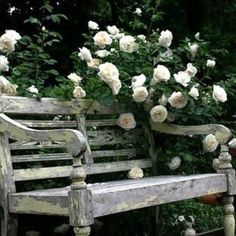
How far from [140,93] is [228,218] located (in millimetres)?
872

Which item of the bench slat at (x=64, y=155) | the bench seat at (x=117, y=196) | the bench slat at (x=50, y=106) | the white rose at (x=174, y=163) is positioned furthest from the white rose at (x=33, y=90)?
the white rose at (x=174, y=163)

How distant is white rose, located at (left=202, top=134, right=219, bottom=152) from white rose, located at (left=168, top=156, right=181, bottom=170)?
20 cm

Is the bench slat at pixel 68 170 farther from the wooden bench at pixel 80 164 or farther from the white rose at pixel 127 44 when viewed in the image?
the white rose at pixel 127 44

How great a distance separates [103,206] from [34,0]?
417 centimetres

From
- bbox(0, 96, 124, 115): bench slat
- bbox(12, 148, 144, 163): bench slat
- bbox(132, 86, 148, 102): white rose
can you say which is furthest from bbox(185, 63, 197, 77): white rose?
bbox(12, 148, 144, 163): bench slat

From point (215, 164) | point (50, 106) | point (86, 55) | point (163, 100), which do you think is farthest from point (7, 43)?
point (215, 164)

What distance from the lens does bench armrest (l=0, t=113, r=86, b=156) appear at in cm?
261

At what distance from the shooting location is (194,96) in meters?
3.79

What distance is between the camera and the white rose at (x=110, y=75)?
3516 millimetres

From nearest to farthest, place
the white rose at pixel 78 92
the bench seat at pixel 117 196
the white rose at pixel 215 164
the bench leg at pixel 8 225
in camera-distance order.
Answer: the bench seat at pixel 117 196, the bench leg at pixel 8 225, the white rose at pixel 78 92, the white rose at pixel 215 164

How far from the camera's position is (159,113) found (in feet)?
12.4

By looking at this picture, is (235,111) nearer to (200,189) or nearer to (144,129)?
(144,129)

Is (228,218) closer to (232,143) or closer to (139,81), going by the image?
(232,143)

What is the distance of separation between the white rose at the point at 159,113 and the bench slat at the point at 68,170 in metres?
0.31
